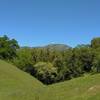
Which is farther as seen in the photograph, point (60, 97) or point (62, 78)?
point (62, 78)

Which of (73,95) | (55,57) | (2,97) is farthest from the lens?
(55,57)

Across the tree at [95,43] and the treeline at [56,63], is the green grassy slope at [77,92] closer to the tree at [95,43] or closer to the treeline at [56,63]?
the treeline at [56,63]

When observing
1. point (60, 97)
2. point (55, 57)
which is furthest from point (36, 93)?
point (55, 57)

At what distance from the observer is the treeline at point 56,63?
111812 millimetres

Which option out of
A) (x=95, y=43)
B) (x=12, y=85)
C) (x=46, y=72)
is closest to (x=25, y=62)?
(x=46, y=72)

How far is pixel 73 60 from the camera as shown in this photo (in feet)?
374

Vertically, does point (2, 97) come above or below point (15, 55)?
below

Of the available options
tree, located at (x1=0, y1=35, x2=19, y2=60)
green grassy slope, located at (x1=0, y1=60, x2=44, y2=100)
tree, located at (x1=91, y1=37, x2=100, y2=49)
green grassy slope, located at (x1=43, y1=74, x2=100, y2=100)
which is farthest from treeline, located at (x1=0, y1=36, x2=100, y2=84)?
green grassy slope, located at (x1=43, y1=74, x2=100, y2=100)

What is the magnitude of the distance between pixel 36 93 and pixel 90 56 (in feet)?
295

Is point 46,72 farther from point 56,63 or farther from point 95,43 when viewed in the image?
point 95,43

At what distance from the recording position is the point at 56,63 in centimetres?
11925

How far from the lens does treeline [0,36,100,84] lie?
112 metres

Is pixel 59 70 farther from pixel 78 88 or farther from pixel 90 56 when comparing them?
pixel 78 88

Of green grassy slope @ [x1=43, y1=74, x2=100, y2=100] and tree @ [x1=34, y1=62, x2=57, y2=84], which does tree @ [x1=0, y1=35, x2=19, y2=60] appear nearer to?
tree @ [x1=34, y1=62, x2=57, y2=84]
